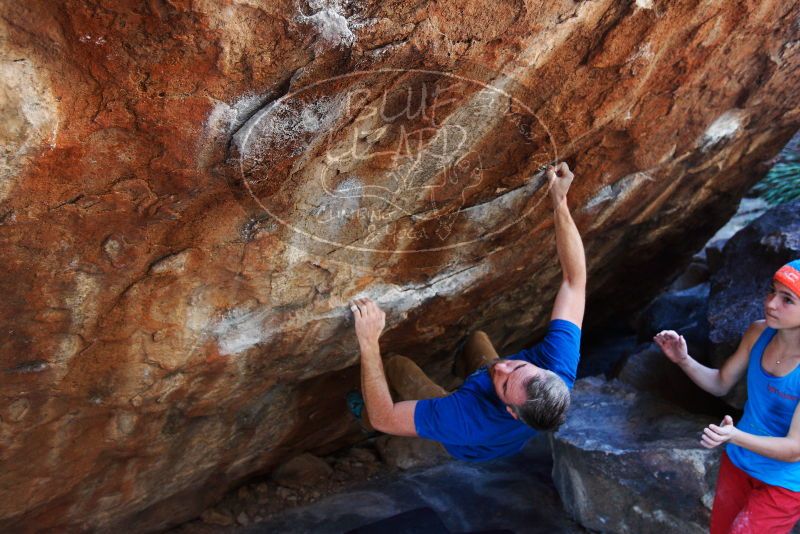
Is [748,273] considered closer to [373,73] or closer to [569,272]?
[569,272]

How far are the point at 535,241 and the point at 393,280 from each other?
2.82 feet

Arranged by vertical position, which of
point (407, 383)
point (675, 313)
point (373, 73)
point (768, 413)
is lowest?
point (768, 413)

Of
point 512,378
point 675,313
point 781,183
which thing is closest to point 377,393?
point 512,378

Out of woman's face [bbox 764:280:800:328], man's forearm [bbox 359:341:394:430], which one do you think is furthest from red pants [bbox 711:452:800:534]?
man's forearm [bbox 359:341:394:430]

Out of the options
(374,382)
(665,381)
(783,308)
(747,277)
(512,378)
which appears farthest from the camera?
(665,381)

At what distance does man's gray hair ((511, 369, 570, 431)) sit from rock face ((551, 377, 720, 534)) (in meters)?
1.34

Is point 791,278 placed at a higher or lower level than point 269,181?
lower

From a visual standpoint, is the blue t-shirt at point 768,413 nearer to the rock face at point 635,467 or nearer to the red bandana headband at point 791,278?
the red bandana headband at point 791,278

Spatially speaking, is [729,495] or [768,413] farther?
[729,495]

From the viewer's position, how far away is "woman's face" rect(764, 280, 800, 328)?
221 centimetres

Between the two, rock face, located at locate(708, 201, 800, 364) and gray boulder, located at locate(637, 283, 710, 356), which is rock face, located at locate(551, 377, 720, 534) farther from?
gray boulder, located at locate(637, 283, 710, 356)

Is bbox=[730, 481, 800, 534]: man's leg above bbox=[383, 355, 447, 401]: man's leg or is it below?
below

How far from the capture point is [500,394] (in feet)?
7.81

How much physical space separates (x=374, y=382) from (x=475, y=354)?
1.08m
